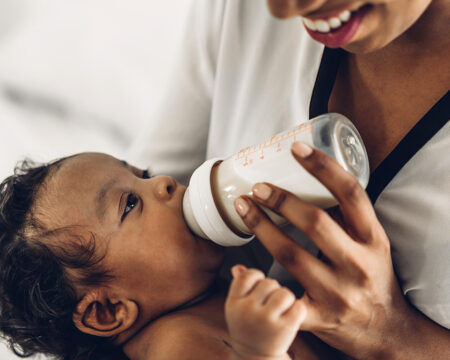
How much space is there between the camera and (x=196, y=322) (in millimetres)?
823

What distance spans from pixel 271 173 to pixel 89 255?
1.10 feet

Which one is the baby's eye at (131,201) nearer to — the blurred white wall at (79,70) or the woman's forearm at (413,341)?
the woman's forearm at (413,341)

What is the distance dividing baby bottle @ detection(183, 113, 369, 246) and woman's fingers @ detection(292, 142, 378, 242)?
0.07 m

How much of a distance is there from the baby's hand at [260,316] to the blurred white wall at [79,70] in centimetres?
94

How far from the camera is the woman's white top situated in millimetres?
669

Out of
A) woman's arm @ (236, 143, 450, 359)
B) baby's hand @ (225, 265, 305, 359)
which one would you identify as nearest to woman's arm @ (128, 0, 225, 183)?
woman's arm @ (236, 143, 450, 359)

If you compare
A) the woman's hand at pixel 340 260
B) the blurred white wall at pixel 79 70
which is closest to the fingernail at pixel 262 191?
the woman's hand at pixel 340 260

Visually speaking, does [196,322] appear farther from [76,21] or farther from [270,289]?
[76,21]

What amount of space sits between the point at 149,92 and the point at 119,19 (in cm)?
26

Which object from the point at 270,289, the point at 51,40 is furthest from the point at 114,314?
the point at 51,40

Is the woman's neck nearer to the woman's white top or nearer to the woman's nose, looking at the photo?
the woman's white top

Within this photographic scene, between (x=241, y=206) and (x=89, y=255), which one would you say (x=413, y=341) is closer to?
(x=241, y=206)

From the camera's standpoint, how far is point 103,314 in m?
0.84

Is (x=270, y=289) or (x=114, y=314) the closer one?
(x=270, y=289)
